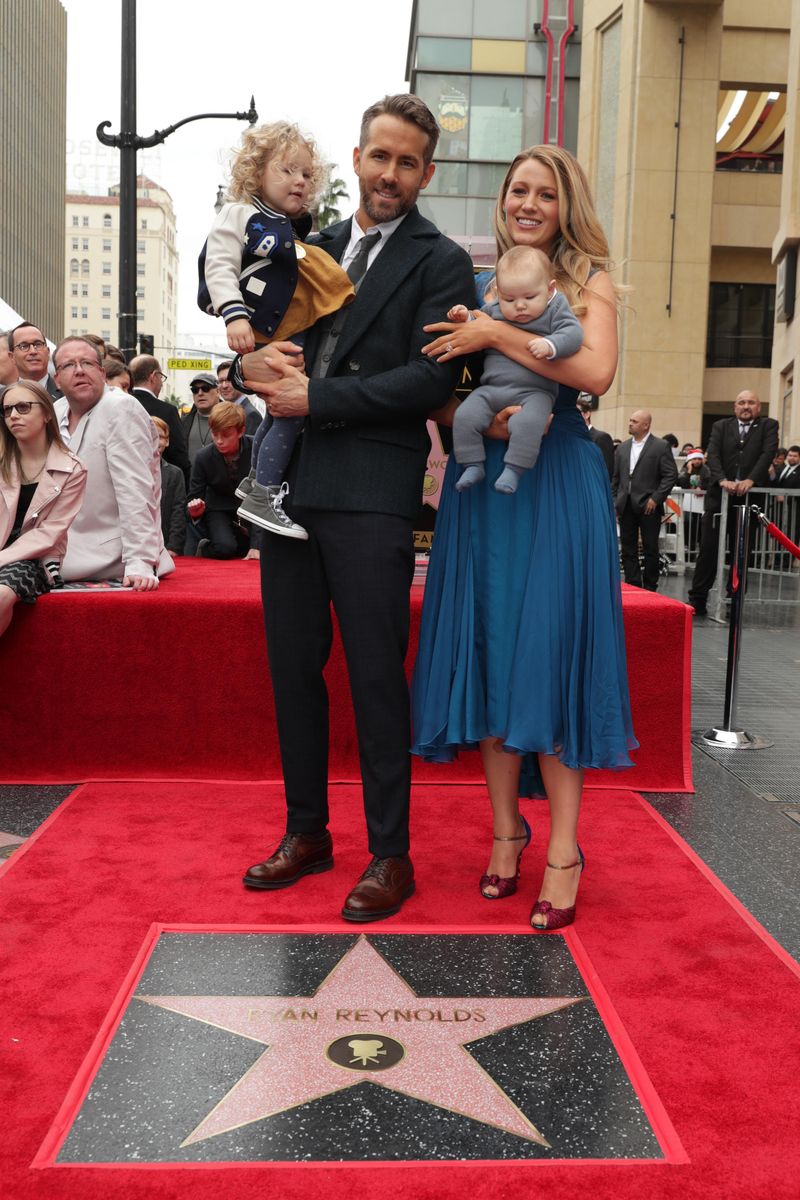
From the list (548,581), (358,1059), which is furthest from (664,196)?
(358,1059)

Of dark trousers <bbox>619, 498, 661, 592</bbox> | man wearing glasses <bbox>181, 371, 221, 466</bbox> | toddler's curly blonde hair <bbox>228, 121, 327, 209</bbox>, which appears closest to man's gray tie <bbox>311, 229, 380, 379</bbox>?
toddler's curly blonde hair <bbox>228, 121, 327, 209</bbox>

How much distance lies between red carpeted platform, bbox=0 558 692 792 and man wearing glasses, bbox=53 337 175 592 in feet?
1.28

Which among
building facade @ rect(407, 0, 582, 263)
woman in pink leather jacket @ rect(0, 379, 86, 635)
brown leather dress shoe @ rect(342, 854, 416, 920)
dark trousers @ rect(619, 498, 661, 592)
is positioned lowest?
brown leather dress shoe @ rect(342, 854, 416, 920)

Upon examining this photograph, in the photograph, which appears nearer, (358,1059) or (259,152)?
(358,1059)

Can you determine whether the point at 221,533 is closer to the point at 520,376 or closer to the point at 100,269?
the point at 520,376

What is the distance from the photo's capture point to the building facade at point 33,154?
84.1m

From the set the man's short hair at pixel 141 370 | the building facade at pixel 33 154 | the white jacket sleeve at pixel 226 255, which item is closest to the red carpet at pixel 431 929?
the white jacket sleeve at pixel 226 255

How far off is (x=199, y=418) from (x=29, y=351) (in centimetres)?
283

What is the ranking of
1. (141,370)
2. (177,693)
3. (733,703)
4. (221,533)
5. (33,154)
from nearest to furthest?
1. (177,693)
2. (733,703)
3. (221,533)
4. (141,370)
5. (33,154)

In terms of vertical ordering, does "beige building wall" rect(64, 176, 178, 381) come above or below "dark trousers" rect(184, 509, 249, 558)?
above

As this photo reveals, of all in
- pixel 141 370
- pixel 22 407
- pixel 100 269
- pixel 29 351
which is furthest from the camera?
pixel 100 269

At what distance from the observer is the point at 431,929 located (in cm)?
340

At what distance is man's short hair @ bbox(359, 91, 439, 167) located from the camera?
11.0ft

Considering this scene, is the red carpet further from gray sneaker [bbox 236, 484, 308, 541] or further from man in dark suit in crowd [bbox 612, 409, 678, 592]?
man in dark suit in crowd [bbox 612, 409, 678, 592]
